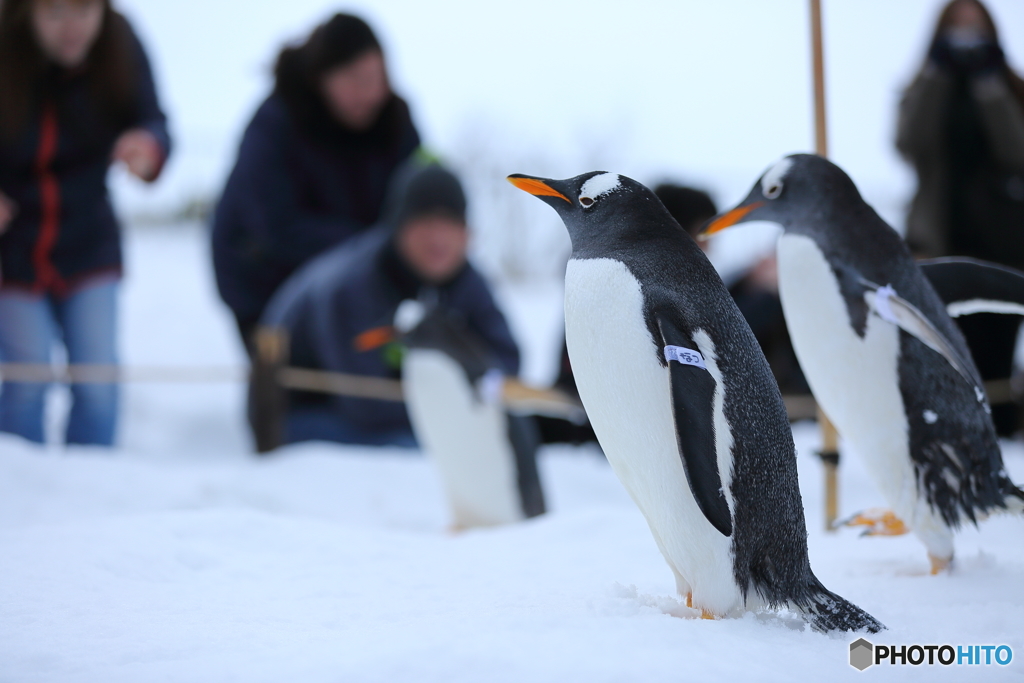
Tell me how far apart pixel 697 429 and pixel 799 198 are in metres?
0.62

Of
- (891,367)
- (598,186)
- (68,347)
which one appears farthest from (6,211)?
(891,367)

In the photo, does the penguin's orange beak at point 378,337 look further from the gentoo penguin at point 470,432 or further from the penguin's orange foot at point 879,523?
the penguin's orange foot at point 879,523

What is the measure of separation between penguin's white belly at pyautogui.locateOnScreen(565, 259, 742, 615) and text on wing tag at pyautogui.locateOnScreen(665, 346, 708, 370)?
34 millimetres

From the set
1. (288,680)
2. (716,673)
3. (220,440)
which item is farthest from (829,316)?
(220,440)

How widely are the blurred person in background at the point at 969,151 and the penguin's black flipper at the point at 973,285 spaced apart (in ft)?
6.88

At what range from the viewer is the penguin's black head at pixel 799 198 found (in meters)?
1.46

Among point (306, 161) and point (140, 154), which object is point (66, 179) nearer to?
point (140, 154)

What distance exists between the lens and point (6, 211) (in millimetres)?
2547

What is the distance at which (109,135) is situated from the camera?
2.94m

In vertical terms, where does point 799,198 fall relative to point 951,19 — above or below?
below

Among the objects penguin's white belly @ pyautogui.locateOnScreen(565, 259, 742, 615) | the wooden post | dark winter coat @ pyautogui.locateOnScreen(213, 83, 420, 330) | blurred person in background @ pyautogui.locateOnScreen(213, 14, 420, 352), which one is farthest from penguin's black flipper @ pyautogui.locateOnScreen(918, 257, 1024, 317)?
dark winter coat @ pyautogui.locateOnScreen(213, 83, 420, 330)

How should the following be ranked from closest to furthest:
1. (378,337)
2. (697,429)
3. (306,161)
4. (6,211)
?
(697,429), (6,211), (378,337), (306,161)

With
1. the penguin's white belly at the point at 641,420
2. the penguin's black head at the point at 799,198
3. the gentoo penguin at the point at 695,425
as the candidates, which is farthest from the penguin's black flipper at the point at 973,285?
the penguin's white belly at the point at 641,420

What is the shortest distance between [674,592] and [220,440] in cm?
440
